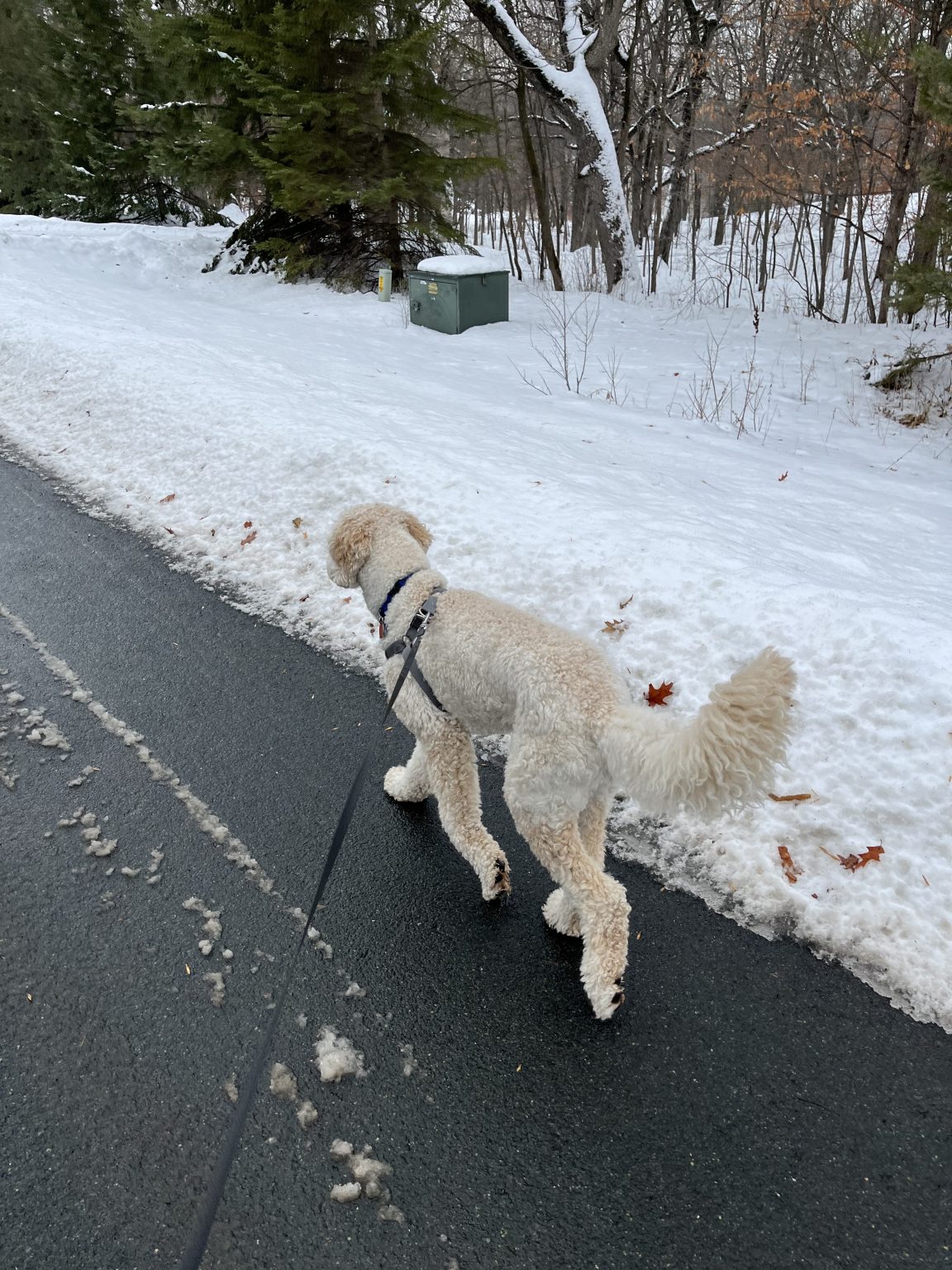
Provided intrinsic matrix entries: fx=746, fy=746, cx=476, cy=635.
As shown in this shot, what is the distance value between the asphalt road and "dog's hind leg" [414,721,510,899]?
0.14m

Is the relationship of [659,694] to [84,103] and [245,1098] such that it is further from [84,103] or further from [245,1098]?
[84,103]

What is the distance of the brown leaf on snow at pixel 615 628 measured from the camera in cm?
440

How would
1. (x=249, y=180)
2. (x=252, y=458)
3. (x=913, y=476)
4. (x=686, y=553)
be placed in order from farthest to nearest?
(x=249, y=180)
(x=913, y=476)
(x=252, y=458)
(x=686, y=553)

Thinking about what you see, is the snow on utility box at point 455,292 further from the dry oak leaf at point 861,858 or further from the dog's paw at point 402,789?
the dry oak leaf at point 861,858

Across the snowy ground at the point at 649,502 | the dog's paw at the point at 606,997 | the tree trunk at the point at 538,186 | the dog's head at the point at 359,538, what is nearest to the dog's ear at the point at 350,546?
the dog's head at the point at 359,538

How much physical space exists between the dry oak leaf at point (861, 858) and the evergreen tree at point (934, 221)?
7.12m

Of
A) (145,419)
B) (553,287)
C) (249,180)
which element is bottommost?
(145,419)

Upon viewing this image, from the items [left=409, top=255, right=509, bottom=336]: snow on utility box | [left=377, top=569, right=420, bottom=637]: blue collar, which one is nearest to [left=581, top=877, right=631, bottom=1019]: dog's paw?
[left=377, top=569, right=420, bottom=637]: blue collar

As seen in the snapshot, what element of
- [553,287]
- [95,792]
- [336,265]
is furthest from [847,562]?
[336,265]

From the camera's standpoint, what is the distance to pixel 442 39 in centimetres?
1535

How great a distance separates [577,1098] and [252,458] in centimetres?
592

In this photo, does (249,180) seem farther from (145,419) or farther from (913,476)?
(913,476)

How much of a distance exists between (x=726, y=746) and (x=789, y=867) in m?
1.28

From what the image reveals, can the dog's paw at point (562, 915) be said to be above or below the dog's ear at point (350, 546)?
below
